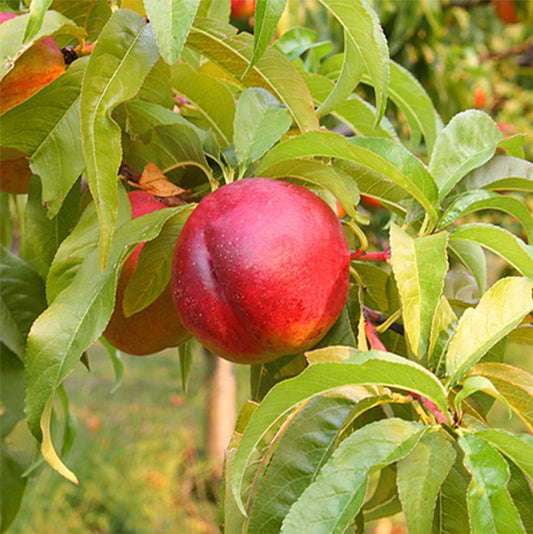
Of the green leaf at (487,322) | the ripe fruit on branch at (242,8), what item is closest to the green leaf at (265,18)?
the green leaf at (487,322)

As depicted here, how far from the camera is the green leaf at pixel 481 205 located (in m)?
0.54

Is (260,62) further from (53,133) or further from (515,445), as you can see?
(515,445)

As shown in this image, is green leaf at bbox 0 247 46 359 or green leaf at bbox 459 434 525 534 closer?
green leaf at bbox 459 434 525 534

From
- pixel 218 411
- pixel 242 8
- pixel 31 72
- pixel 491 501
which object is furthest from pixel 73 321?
pixel 218 411

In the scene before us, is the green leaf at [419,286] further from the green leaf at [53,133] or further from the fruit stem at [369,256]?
the green leaf at [53,133]

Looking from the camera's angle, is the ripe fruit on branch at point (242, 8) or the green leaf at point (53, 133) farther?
the ripe fruit on branch at point (242, 8)

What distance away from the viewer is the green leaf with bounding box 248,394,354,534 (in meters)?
0.47

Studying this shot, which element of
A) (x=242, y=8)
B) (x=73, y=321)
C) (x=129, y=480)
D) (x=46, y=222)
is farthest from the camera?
(x=129, y=480)

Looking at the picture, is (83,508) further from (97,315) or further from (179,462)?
(97,315)

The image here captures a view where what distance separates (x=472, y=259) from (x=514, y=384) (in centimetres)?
14

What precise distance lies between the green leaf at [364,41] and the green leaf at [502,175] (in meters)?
0.12

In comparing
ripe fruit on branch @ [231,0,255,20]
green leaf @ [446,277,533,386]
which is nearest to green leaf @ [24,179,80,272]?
green leaf @ [446,277,533,386]

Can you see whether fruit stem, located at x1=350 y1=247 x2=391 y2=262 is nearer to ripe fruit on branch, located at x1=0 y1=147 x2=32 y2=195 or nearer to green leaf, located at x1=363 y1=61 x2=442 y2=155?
green leaf, located at x1=363 y1=61 x2=442 y2=155

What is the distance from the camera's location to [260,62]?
549mm
